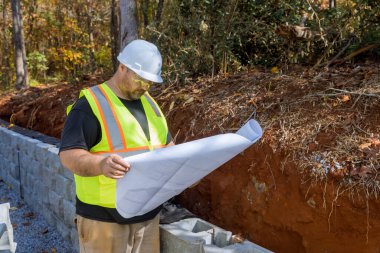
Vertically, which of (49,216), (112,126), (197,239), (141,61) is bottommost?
(49,216)

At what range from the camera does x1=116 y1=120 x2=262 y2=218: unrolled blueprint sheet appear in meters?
2.11

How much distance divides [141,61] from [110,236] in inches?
42.3

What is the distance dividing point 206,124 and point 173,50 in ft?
6.79

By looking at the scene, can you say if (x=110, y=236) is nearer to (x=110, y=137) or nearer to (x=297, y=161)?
(x=110, y=137)

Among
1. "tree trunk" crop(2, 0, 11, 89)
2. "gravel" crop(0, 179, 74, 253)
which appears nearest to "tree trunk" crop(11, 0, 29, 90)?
"tree trunk" crop(2, 0, 11, 89)

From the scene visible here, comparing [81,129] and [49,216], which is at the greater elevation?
[81,129]

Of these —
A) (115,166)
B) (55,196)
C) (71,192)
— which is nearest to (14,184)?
(55,196)

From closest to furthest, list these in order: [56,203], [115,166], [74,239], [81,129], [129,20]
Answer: [115,166], [81,129], [74,239], [56,203], [129,20]

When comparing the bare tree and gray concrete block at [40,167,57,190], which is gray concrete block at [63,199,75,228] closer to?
gray concrete block at [40,167,57,190]

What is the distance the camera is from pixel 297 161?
124 inches

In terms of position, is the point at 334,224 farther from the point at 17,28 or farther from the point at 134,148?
the point at 17,28

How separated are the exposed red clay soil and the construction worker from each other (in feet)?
3.23

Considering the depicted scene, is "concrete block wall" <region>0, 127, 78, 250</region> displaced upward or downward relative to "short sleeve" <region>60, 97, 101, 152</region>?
downward

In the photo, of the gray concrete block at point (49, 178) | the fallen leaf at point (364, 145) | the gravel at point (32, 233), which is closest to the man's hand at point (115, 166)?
the fallen leaf at point (364, 145)
